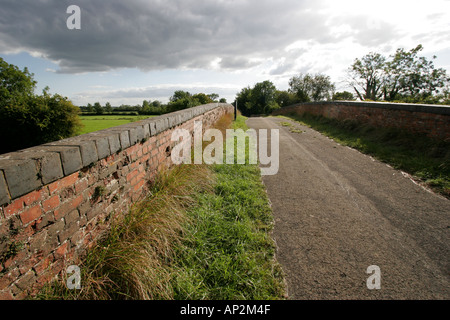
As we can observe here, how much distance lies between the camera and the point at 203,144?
6.01 metres

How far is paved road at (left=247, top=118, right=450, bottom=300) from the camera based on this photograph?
2045 millimetres

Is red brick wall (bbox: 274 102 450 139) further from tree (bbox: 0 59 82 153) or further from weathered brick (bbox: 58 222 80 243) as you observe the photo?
tree (bbox: 0 59 82 153)

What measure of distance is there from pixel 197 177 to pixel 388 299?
3.07 metres

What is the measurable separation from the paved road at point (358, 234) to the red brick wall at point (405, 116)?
228 cm

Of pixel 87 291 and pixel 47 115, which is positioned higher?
pixel 47 115

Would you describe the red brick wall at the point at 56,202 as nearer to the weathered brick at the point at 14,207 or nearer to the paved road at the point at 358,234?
the weathered brick at the point at 14,207

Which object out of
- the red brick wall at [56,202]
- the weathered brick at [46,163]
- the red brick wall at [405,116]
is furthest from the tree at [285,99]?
the weathered brick at [46,163]

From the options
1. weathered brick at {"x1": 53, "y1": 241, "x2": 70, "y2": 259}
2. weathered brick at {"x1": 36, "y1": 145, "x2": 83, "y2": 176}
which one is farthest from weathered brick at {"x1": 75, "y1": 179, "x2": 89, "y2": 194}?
weathered brick at {"x1": 53, "y1": 241, "x2": 70, "y2": 259}

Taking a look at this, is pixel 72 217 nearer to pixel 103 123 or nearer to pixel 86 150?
pixel 86 150

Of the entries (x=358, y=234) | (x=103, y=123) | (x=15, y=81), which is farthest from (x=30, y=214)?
(x=15, y=81)

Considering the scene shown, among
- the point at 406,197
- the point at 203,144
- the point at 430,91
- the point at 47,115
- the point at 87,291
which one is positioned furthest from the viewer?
the point at 430,91
